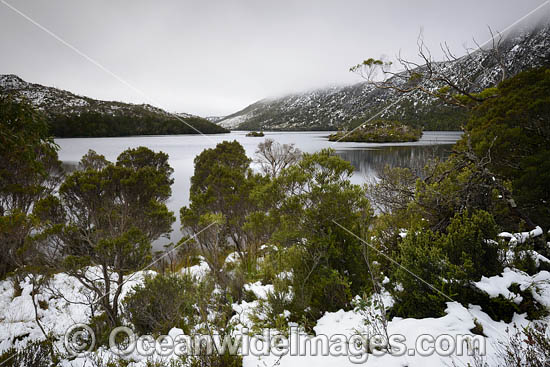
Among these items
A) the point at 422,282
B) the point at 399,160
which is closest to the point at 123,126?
the point at 399,160

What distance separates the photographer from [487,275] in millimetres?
3066

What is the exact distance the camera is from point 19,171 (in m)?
11.8

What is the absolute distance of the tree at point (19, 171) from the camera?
14.8ft

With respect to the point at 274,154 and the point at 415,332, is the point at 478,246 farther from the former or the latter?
the point at 274,154

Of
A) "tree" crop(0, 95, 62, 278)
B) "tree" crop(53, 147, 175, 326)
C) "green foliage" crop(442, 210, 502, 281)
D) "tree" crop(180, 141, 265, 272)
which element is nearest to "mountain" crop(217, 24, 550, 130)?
"green foliage" crop(442, 210, 502, 281)

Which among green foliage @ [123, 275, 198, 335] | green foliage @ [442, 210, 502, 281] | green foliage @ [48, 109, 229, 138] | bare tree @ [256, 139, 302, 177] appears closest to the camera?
green foliage @ [442, 210, 502, 281]

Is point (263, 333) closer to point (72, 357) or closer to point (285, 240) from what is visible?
point (285, 240)

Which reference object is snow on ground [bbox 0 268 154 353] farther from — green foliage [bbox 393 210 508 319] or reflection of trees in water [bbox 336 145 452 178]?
reflection of trees in water [bbox 336 145 452 178]

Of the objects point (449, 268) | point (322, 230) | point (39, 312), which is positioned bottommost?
point (39, 312)

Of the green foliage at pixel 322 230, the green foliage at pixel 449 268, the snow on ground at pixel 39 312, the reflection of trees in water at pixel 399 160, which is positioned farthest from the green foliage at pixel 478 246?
the reflection of trees in water at pixel 399 160

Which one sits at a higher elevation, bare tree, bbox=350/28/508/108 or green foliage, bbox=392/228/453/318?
bare tree, bbox=350/28/508/108

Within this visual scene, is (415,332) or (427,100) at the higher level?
(427,100)

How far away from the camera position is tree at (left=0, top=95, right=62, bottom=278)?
4512 millimetres

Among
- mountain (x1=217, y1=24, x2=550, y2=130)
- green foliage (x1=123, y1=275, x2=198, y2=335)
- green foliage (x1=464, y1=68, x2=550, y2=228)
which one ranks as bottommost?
green foliage (x1=123, y1=275, x2=198, y2=335)
